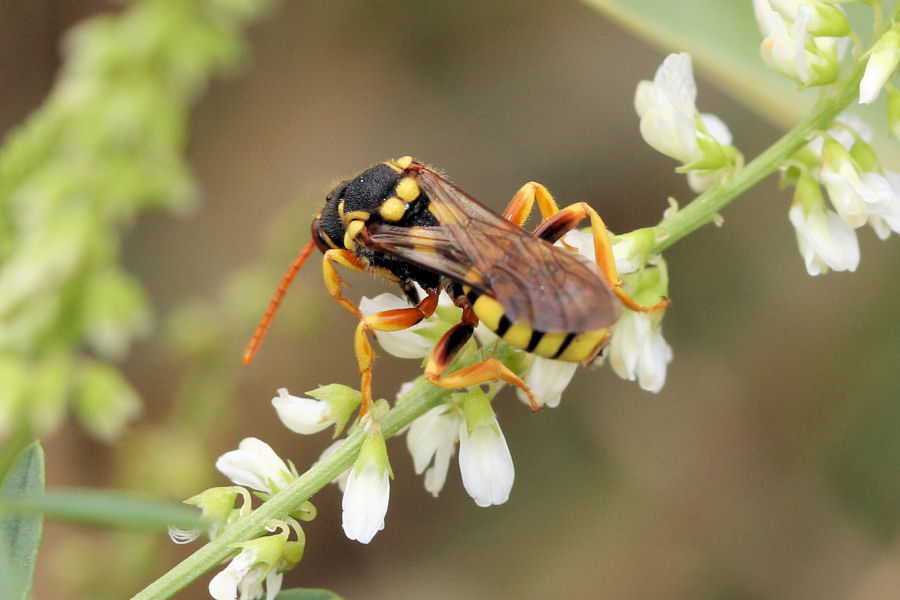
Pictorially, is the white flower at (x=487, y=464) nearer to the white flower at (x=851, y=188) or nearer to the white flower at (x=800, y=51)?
the white flower at (x=851, y=188)

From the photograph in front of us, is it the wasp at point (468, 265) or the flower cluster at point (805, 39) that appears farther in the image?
the flower cluster at point (805, 39)

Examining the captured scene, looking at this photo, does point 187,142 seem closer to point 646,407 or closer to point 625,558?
point 646,407

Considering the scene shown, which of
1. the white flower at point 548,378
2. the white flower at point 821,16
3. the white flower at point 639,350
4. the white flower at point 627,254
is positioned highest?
the white flower at point 821,16

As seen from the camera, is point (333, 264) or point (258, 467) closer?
point (258, 467)

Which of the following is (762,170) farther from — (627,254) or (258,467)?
(258,467)

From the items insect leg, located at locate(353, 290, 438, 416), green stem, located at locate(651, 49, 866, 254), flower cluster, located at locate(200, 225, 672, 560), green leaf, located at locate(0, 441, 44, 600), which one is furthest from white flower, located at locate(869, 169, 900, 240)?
green leaf, located at locate(0, 441, 44, 600)

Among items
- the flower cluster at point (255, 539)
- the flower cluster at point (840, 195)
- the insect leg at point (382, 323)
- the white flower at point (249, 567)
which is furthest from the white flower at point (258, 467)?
the flower cluster at point (840, 195)

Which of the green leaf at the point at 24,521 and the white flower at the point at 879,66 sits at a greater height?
the white flower at the point at 879,66

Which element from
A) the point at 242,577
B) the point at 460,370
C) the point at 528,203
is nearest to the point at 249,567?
the point at 242,577
